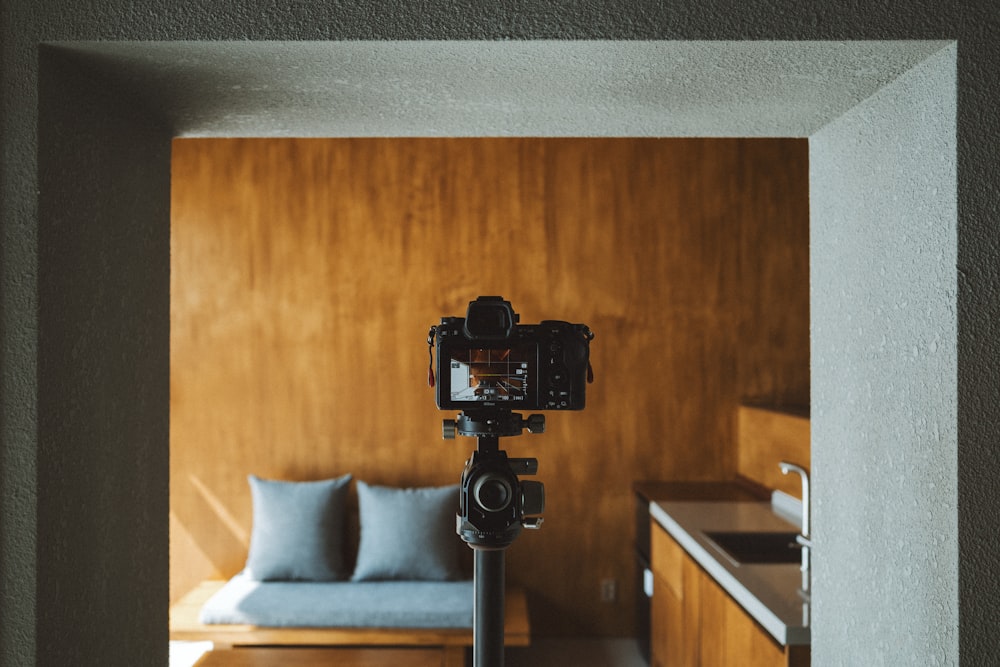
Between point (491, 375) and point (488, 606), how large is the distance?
33 cm

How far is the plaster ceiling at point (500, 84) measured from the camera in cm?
88

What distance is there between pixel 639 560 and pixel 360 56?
3187mm

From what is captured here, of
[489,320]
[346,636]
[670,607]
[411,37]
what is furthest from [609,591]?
[411,37]

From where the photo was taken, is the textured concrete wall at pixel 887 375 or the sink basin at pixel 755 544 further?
the sink basin at pixel 755 544

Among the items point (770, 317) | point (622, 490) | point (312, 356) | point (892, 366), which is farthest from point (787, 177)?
point (892, 366)

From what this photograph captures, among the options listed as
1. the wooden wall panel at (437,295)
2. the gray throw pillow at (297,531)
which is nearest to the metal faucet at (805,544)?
the wooden wall panel at (437,295)

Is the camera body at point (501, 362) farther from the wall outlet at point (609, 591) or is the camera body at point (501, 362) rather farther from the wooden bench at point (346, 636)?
the wall outlet at point (609, 591)

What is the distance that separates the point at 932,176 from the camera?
→ 0.91 m

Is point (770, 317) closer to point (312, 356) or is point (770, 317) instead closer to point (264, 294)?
point (312, 356)

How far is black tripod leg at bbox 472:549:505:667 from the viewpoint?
3.39 feet

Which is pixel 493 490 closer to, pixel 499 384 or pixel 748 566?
pixel 499 384

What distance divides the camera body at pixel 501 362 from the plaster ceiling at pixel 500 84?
1.02 ft

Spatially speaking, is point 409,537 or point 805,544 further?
point 409,537

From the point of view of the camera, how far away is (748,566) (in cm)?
224
